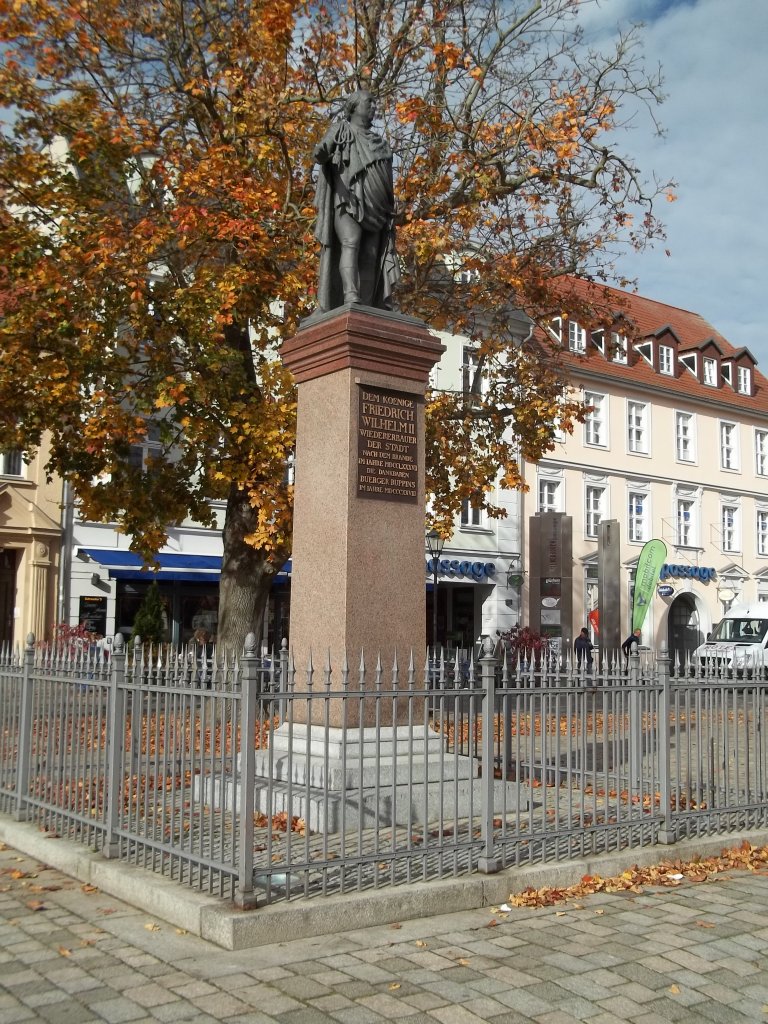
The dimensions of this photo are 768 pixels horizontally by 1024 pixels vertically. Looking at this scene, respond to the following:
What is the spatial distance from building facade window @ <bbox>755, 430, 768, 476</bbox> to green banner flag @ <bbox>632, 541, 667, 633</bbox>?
20937mm

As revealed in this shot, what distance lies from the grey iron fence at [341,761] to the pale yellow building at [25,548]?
1709cm

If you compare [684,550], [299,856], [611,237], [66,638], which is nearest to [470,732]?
[299,856]

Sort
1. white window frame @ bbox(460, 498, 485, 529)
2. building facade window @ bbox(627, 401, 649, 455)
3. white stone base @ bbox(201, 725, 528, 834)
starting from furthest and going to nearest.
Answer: building facade window @ bbox(627, 401, 649, 455)
white window frame @ bbox(460, 498, 485, 529)
white stone base @ bbox(201, 725, 528, 834)

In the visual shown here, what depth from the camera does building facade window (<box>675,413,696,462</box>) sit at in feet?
142

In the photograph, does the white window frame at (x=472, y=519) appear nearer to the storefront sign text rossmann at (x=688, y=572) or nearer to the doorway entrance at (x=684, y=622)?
the storefront sign text rossmann at (x=688, y=572)

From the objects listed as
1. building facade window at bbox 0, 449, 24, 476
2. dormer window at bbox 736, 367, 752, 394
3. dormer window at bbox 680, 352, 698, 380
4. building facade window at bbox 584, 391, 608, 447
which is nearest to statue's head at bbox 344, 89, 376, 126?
building facade window at bbox 0, 449, 24, 476

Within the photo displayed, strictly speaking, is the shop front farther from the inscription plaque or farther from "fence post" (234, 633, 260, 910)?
"fence post" (234, 633, 260, 910)

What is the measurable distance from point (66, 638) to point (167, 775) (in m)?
16.5

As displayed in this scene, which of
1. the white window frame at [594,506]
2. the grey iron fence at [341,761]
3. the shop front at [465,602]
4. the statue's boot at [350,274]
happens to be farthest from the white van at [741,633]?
the statue's boot at [350,274]

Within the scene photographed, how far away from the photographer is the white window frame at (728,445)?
4516 cm

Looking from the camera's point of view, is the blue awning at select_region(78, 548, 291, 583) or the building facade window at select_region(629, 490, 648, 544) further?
the building facade window at select_region(629, 490, 648, 544)

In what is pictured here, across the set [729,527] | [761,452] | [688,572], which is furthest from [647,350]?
[688,572]

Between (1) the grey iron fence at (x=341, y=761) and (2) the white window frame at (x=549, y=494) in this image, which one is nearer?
(1) the grey iron fence at (x=341, y=761)

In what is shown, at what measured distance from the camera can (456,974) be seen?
5.55 m
